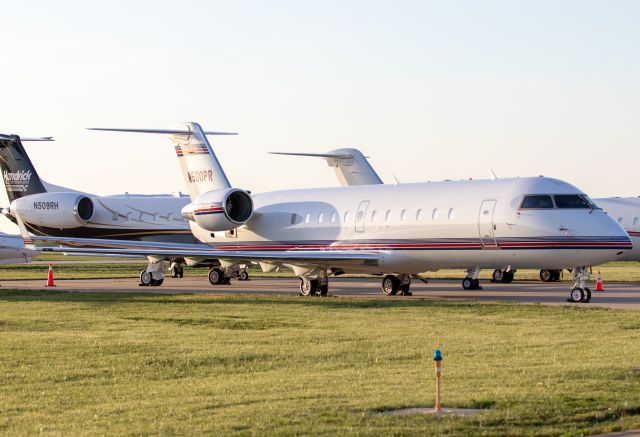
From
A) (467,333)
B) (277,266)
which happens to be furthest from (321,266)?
(467,333)

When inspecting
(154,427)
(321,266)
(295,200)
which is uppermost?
(295,200)

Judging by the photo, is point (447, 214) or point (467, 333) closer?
point (467, 333)

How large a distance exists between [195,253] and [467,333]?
549 inches

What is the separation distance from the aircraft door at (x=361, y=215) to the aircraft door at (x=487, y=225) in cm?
437

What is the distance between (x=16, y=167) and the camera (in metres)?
49.1

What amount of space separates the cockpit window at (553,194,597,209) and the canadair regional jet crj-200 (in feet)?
0.15

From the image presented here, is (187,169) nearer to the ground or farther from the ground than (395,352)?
farther from the ground

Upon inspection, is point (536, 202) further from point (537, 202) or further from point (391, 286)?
point (391, 286)

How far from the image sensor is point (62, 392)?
12.6 meters

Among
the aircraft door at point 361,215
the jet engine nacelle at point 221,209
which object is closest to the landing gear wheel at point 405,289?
the aircraft door at point 361,215

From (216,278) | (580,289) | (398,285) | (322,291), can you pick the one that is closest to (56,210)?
(216,278)

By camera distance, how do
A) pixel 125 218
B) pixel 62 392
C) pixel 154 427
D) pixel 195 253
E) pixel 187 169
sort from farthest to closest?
pixel 125 218
pixel 187 169
pixel 195 253
pixel 62 392
pixel 154 427

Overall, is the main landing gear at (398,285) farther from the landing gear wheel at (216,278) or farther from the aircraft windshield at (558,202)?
the landing gear wheel at (216,278)

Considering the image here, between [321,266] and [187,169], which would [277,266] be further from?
[187,169]
